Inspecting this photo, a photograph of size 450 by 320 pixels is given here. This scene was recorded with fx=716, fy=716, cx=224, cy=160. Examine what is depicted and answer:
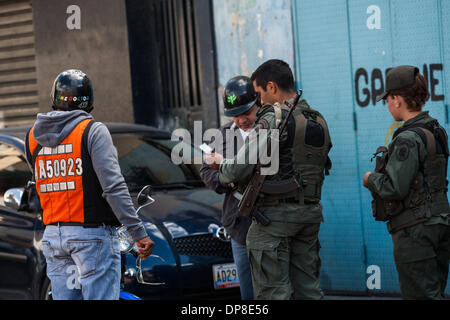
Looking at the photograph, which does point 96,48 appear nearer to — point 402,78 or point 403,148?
point 402,78

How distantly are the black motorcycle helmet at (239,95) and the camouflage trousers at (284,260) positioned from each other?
35.9 inches

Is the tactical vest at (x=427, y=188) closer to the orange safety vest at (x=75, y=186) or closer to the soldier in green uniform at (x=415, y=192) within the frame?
the soldier in green uniform at (x=415, y=192)

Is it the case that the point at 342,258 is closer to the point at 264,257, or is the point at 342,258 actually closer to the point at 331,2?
the point at 331,2

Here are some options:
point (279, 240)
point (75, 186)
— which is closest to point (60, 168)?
point (75, 186)

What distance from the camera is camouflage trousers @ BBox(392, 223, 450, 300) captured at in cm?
404

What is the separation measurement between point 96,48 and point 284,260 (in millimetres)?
6796

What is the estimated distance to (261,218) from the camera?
412 centimetres

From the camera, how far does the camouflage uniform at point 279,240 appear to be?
4.08 meters

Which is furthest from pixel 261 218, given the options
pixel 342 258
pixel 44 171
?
pixel 342 258

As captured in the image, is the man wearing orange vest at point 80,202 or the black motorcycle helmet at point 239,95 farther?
the black motorcycle helmet at point 239,95

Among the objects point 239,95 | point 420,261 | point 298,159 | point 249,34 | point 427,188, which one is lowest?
point 420,261

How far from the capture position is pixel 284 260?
4113 millimetres

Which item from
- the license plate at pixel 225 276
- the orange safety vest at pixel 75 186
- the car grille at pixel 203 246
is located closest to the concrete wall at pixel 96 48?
the car grille at pixel 203 246

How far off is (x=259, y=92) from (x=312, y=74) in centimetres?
317
